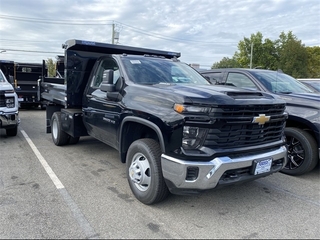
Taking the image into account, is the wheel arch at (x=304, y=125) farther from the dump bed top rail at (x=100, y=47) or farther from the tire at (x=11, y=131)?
the tire at (x=11, y=131)

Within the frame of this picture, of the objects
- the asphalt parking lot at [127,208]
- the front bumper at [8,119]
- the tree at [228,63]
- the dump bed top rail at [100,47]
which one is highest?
the tree at [228,63]

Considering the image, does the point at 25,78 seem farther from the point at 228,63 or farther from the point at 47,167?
the point at 228,63

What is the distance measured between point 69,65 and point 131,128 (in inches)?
97.5

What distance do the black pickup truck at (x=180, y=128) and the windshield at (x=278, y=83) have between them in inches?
→ 63.3

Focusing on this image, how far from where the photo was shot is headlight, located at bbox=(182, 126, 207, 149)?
10.2 feet

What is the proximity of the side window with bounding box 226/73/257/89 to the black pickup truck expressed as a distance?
1430 mm

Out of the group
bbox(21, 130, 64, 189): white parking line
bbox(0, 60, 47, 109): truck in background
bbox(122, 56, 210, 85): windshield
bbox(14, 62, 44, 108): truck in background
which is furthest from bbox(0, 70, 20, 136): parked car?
bbox(14, 62, 44, 108): truck in background

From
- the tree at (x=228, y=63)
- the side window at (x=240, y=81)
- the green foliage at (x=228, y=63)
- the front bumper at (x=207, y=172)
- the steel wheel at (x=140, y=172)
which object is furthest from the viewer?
the tree at (x=228, y=63)

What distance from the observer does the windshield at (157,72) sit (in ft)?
14.5

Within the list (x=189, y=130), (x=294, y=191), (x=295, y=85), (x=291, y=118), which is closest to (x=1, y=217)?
(x=189, y=130)

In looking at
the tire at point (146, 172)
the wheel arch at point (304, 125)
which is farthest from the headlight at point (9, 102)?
the wheel arch at point (304, 125)

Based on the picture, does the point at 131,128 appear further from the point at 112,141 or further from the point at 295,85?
the point at 295,85

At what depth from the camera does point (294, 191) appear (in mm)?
4418

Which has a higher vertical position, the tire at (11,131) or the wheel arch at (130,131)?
the wheel arch at (130,131)
